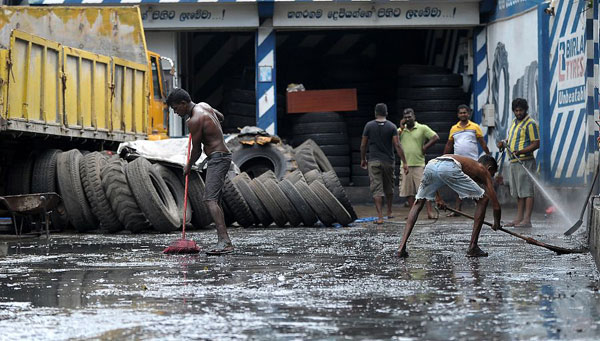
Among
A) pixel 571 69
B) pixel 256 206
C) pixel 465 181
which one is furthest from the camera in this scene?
pixel 571 69

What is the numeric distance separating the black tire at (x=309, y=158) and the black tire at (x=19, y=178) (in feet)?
20.5

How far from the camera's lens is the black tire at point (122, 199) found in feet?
43.8

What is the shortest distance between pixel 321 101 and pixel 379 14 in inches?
110

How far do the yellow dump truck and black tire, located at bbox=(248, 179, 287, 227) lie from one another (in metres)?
2.70

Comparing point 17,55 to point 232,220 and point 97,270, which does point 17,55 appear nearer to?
point 232,220

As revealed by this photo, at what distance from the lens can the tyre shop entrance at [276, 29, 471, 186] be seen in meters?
22.6

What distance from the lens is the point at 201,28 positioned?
70.6 feet

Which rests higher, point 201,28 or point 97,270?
point 201,28

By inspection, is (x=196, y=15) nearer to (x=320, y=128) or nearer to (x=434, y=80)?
(x=320, y=128)

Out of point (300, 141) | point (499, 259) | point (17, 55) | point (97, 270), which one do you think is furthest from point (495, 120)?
point (97, 270)

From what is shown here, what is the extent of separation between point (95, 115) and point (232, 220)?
269cm

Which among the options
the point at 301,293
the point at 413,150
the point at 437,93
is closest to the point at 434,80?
the point at 437,93

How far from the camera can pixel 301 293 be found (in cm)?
672

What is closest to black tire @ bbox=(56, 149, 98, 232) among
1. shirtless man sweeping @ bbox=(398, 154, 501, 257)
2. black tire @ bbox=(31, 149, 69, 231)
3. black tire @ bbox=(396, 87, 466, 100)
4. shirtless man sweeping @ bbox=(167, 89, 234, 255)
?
black tire @ bbox=(31, 149, 69, 231)
